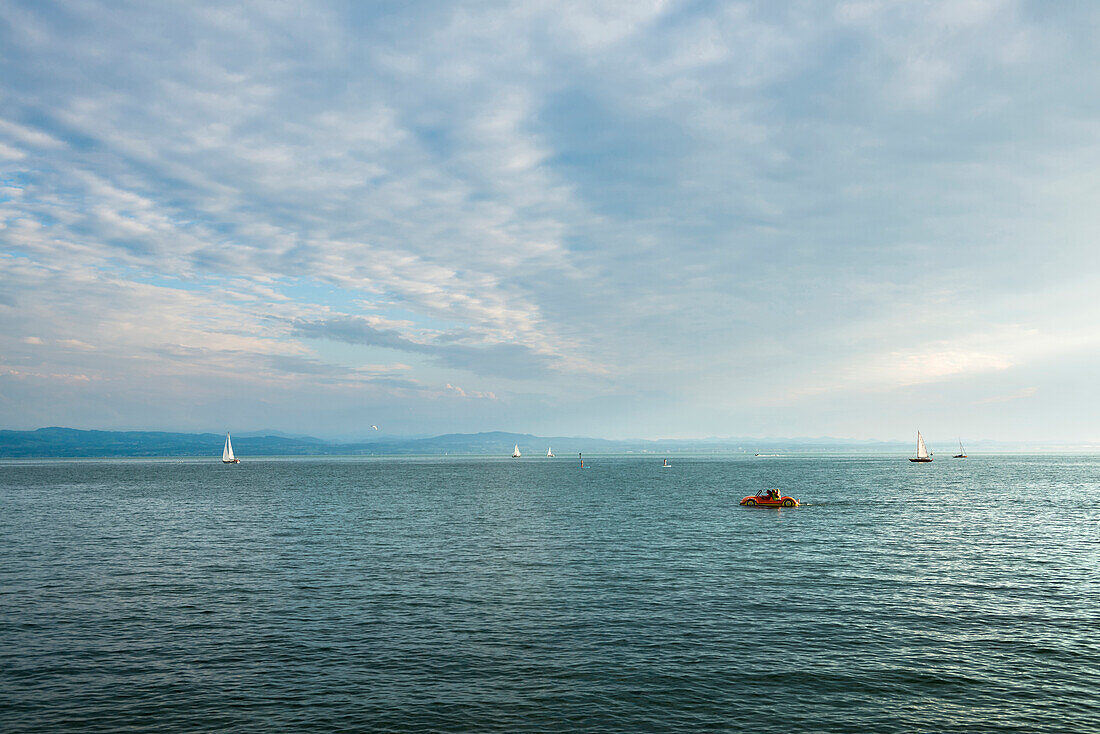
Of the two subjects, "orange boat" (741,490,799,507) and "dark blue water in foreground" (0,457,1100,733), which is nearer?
"dark blue water in foreground" (0,457,1100,733)

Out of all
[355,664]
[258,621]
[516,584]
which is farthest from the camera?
[516,584]

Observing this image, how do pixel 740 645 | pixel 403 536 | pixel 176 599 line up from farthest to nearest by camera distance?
pixel 403 536
pixel 176 599
pixel 740 645

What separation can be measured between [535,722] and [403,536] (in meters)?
52.9

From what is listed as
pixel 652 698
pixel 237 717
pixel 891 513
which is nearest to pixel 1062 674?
pixel 652 698

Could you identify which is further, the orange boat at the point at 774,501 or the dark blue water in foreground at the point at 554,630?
the orange boat at the point at 774,501

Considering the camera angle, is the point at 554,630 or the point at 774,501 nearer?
the point at 554,630

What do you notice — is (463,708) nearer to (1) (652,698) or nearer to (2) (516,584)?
(1) (652,698)

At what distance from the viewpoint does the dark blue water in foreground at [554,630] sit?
1030 inches

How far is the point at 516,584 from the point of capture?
1928 inches

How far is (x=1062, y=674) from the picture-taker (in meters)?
29.6

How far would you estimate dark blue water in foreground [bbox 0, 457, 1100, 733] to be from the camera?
26.2 m

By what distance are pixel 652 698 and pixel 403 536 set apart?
5229cm

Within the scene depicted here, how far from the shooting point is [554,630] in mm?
36875

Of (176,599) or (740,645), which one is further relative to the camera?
(176,599)
